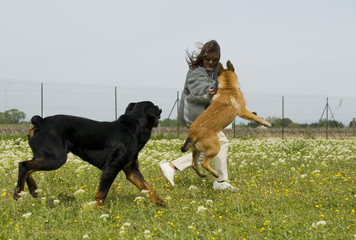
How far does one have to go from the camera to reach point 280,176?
7352mm

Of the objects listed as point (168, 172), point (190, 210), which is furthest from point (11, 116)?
point (190, 210)

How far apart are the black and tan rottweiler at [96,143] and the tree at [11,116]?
12.5 m

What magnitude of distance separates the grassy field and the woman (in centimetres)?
A: 31

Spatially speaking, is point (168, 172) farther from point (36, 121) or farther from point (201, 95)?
point (36, 121)

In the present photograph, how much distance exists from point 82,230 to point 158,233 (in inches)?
30.8

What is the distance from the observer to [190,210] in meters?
4.98

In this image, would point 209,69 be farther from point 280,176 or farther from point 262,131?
point 262,131

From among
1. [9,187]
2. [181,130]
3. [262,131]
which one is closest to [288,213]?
[9,187]

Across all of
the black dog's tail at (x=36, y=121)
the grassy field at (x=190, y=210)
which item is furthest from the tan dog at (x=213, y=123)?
the black dog's tail at (x=36, y=121)

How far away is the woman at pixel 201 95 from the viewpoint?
Result: 629cm

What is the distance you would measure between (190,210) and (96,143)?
138 cm

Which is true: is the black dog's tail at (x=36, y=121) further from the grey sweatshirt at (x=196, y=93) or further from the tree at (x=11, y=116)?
the tree at (x=11, y=116)

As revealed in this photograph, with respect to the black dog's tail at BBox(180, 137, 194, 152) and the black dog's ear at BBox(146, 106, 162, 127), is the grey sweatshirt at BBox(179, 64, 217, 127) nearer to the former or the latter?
the black dog's tail at BBox(180, 137, 194, 152)

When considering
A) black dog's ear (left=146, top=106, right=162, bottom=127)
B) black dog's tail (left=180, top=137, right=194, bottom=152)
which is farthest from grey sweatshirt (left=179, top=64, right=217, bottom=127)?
black dog's ear (left=146, top=106, right=162, bottom=127)
